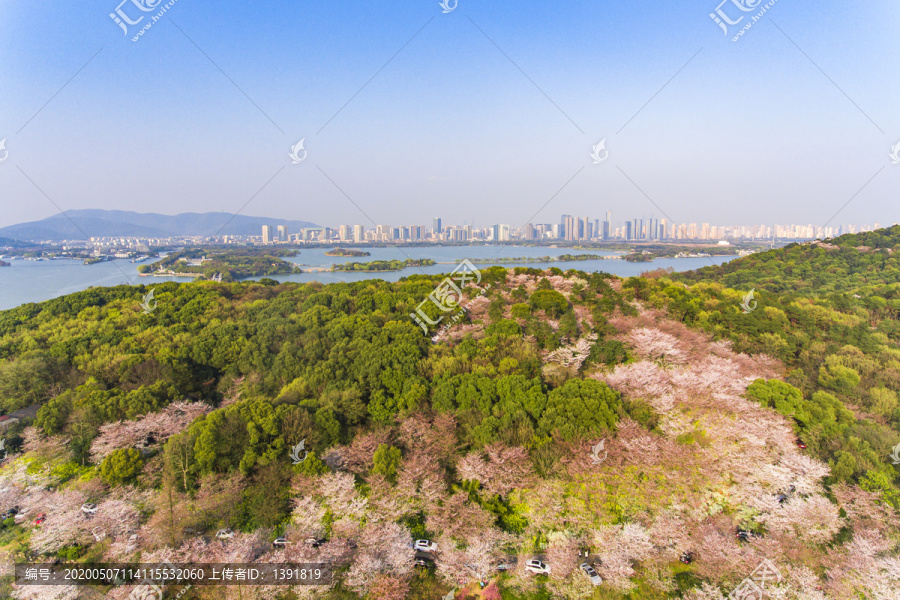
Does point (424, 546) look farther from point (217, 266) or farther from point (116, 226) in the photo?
point (116, 226)

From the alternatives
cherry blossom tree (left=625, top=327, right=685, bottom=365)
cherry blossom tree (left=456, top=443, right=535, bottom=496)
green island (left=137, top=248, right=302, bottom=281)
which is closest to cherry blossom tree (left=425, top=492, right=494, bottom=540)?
cherry blossom tree (left=456, top=443, right=535, bottom=496)

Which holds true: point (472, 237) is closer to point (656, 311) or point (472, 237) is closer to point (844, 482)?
point (656, 311)

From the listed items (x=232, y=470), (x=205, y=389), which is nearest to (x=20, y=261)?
(x=205, y=389)

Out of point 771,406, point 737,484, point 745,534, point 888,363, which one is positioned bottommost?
point 745,534

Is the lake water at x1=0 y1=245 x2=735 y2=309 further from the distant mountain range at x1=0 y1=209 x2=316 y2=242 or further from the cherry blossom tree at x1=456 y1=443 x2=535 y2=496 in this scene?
the cherry blossom tree at x1=456 y1=443 x2=535 y2=496

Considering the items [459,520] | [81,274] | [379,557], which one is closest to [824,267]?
[459,520]
